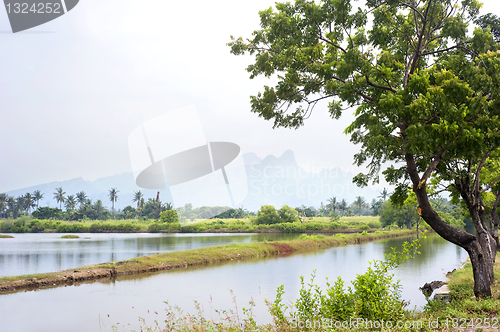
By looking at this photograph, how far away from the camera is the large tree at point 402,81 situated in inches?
305

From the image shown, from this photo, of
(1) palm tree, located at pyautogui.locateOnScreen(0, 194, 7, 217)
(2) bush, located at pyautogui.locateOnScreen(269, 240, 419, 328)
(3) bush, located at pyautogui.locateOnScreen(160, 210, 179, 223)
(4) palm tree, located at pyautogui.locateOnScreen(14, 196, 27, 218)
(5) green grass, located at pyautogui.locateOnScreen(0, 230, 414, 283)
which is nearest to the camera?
(2) bush, located at pyautogui.locateOnScreen(269, 240, 419, 328)

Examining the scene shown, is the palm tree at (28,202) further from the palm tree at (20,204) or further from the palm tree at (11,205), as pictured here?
the palm tree at (11,205)

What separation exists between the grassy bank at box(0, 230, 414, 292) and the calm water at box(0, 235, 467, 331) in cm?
166

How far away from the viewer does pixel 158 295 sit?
16.9 m

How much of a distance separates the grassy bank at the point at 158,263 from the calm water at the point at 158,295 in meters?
1.66

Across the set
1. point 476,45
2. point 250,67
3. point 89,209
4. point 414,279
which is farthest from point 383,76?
point 89,209

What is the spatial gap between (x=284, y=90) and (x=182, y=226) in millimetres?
78164

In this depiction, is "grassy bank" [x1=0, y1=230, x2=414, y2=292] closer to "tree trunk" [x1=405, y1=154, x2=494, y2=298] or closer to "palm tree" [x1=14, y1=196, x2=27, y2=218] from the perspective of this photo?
"tree trunk" [x1=405, y1=154, x2=494, y2=298]

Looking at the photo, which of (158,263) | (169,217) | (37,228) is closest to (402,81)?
(158,263)

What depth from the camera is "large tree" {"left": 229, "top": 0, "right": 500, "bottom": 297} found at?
25.4 ft

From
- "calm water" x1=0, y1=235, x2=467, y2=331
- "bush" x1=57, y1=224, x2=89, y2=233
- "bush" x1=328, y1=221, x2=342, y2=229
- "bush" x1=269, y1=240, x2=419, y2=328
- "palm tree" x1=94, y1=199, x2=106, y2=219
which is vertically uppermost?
"palm tree" x1=94, y1=199, x2=106, y2=219

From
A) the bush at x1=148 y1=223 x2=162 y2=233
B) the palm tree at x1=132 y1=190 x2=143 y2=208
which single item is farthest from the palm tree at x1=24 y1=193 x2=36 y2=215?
the bush at x1=148 y1=223 x2=162 y2=233

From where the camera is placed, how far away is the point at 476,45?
28.0 feet

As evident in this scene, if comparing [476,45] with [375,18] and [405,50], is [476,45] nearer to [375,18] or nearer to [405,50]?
[405,50]
